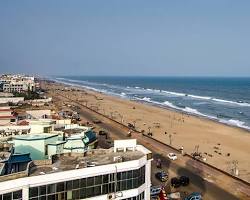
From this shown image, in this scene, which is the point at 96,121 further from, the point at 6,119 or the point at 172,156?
the point at 6,119

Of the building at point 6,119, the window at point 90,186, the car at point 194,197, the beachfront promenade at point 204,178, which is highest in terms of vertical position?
the window at point 90,186

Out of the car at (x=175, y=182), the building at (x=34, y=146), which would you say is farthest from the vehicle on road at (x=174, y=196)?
the building at (x=34, y=146)

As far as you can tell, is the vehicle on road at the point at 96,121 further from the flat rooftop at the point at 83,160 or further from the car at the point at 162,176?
the flat rooftop at the point at 83,160

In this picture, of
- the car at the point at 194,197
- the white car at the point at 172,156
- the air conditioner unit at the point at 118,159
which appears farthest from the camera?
the white car at the point at 172,156

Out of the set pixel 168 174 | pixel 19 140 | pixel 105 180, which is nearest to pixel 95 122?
pixel 168 174

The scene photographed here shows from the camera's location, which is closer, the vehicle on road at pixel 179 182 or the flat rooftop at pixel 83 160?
the flat rooftop at pixel 83 160

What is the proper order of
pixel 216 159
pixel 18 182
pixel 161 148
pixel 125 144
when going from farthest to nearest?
pixel 161 148 → pixel 216 159 → pixel 125 144 → pixel 18 182

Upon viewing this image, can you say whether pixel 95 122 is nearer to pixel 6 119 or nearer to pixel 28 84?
pixel 6 119

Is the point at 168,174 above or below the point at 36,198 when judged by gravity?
below

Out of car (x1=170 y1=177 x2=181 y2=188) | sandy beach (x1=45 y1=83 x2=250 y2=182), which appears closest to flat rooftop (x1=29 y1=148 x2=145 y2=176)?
car (x1=170 y1=177 x2=181 y2=188)
